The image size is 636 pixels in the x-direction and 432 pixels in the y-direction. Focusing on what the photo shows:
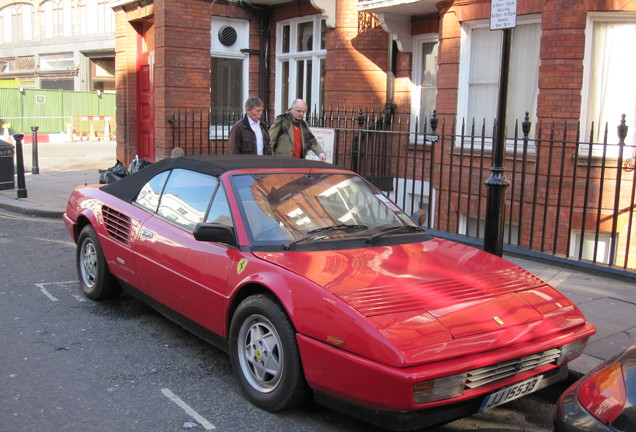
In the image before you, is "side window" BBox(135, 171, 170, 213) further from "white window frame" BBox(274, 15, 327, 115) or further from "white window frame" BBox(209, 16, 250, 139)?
"white window frame" BBox(209, 16, 250, 139)

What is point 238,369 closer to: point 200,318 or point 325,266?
point 200,318

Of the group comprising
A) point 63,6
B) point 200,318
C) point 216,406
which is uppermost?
point 63,6

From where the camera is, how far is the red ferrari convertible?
332cm

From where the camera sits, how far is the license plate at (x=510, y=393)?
3455 mm

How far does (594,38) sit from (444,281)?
21.1ft

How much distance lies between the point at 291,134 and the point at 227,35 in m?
7.18

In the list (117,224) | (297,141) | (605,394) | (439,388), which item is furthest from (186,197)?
(605,394)

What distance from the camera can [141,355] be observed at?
485 centimetres

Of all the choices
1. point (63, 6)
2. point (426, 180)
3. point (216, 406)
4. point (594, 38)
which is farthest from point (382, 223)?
point (63, 6)

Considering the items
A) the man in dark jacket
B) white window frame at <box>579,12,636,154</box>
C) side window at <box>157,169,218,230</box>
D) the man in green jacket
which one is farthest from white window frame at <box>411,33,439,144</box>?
side window at <box>157,169,218,230</box>

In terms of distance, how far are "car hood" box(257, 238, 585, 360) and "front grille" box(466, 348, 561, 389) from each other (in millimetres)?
194

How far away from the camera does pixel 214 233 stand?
4.23 metres

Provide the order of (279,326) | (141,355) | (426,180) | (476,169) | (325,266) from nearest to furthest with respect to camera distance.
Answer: (279,326)
(325,266)
(141,355)
(476,169)
(426,180)

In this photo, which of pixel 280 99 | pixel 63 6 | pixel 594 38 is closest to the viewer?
pixel 594 38
